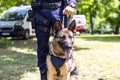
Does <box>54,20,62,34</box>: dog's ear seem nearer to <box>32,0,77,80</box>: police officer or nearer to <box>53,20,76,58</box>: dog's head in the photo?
<box>53,20,76,58</box>: dog's head

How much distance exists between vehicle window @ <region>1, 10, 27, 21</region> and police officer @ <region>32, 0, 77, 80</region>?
16112mm

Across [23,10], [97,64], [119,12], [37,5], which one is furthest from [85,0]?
[119,12]

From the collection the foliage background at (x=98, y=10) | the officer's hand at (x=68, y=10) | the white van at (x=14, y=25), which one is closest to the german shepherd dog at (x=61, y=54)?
the officer's hand at (x=68, y=10)

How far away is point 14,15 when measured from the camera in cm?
2216

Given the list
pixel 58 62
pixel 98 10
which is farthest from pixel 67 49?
pixel 98 10

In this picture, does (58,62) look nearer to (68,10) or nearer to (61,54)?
(61,54)

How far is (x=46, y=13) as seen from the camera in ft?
18.2

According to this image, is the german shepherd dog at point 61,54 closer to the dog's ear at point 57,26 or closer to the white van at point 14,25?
the dog's ear at point 57,26

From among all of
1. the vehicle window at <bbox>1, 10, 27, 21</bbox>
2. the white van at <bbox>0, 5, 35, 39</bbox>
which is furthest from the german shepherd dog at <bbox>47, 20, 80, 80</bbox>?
the vehicle window at <bbox>1, 10, 27, 21</bbox>

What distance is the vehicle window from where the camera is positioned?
71.1ft

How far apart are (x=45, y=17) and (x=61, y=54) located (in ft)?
2.48

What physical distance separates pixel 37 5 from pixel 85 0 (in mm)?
10020

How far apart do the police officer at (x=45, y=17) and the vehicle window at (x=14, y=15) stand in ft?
52.9

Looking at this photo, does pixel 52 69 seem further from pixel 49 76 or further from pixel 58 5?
pixel 58 5
